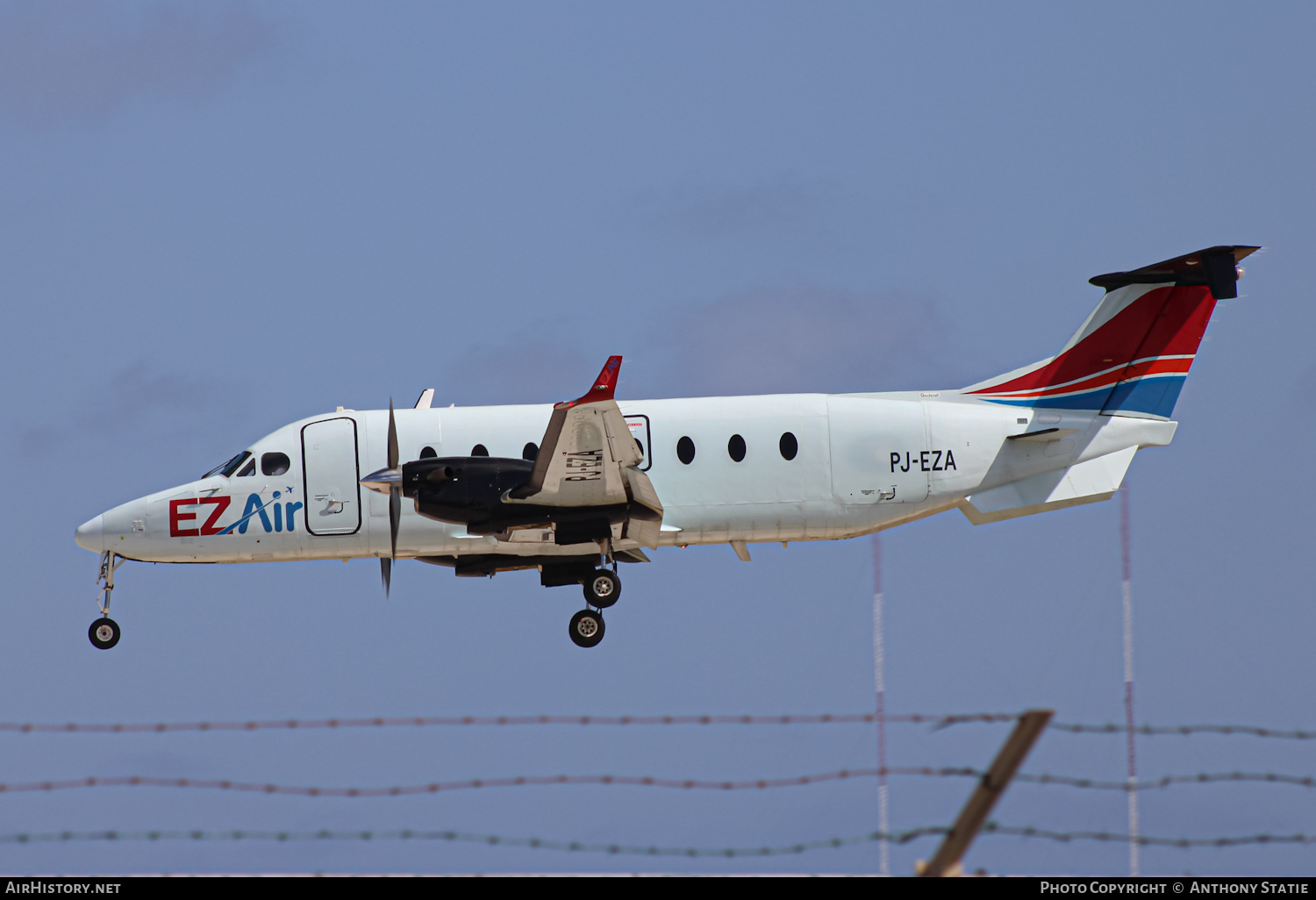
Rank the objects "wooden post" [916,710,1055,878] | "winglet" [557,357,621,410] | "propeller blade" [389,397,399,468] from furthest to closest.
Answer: "propeller blade" [389,397,399,468] → "winglet" [557,357,621,410] → "wooden post" [916,710,1055,878]

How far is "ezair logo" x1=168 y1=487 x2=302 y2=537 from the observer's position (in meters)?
23.6

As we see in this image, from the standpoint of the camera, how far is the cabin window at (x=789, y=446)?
77.2ft

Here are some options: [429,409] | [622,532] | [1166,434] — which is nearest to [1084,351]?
[1166,434]

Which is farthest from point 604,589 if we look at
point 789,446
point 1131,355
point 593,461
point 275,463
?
point 1131,355

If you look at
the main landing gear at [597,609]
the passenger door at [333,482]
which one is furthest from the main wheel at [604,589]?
the passenger door at [333,482]

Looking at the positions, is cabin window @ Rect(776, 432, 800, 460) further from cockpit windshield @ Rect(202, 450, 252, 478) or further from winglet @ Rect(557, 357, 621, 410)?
cockpit windshield @ Rect(202, 450, 252, 478)

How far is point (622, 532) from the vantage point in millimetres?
23125

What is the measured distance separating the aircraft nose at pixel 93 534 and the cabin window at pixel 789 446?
1113 centimetres

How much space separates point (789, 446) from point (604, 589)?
381 centimetres

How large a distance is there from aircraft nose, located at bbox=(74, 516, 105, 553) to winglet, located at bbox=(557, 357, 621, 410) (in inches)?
347

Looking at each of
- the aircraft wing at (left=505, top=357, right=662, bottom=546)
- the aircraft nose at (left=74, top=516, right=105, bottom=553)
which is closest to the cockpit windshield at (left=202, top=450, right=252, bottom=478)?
the aircraft nose at (left=74, top=516, right=105, bottom=553)

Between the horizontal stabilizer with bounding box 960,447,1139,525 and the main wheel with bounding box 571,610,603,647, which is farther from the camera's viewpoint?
the horizontal stabilizer with bounding box 960,447,1139,525

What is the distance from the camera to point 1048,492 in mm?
24266

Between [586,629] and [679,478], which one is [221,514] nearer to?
[586,629]
